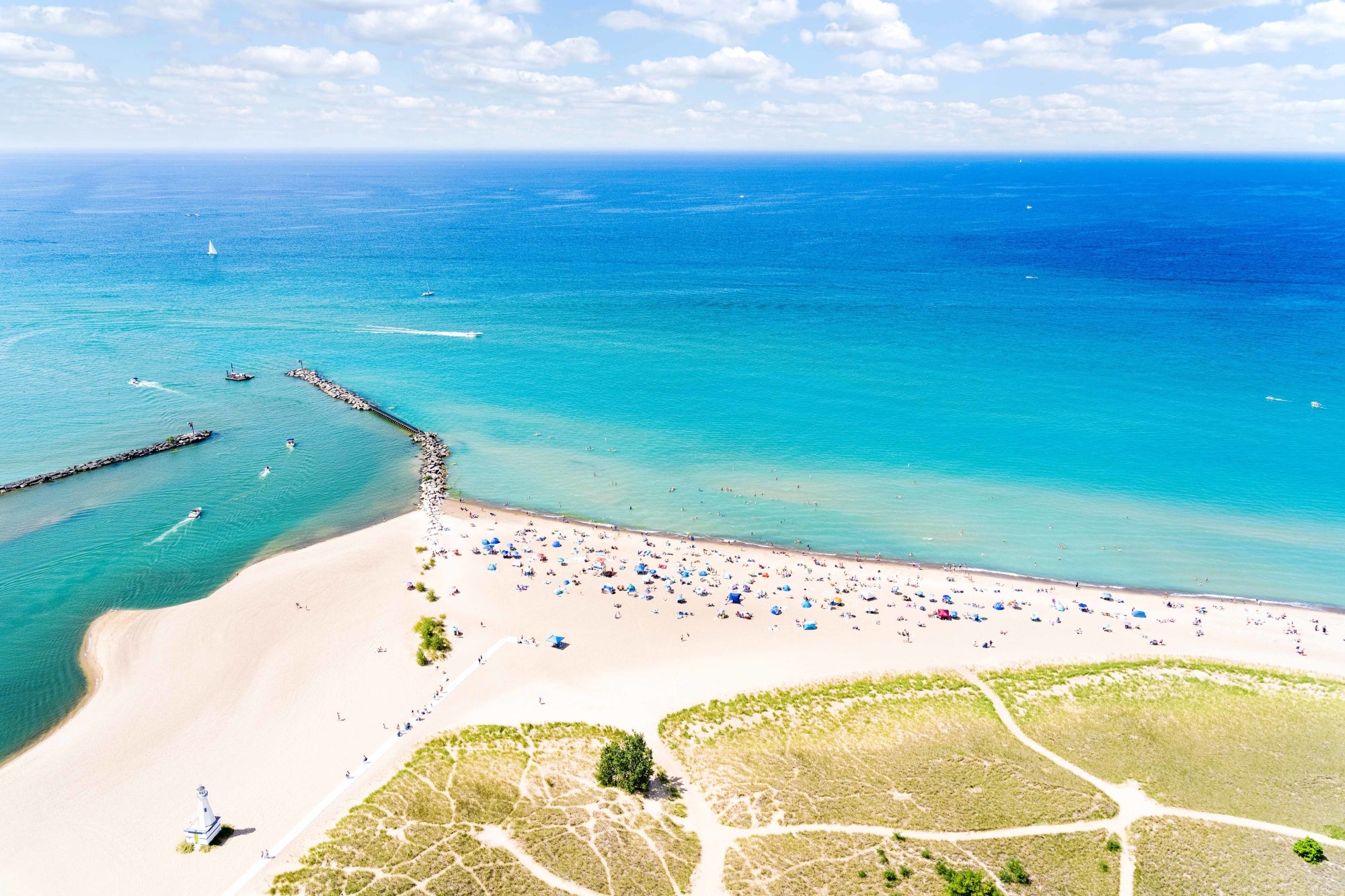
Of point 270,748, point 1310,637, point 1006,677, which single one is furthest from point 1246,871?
point 270,748

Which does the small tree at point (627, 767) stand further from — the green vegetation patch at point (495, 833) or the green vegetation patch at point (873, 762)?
the green vegetation patch at point (873, 762)

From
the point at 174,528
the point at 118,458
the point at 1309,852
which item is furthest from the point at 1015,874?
the point at 118,458

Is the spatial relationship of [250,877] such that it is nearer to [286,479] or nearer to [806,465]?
[286,479]

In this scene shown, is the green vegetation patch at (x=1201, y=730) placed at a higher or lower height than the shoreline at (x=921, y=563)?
lower

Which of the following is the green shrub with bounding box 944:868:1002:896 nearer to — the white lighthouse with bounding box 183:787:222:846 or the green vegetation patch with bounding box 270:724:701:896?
the green vegetation patch with bounding box 270:724:701:896

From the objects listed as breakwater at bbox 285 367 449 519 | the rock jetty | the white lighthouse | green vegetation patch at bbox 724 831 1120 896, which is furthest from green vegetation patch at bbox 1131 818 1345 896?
the rock jetty

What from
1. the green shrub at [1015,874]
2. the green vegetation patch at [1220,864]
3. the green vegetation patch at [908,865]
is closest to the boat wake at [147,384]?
the green vegetation patch at [908,865]
